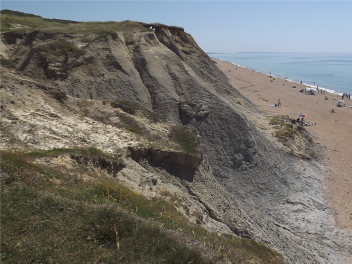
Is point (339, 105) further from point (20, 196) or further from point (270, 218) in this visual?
point (20, 196)

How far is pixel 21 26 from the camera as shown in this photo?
32562 mm

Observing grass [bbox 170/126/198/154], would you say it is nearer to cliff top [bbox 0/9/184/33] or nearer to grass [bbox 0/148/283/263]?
grass [bbox 0/148/283/263]

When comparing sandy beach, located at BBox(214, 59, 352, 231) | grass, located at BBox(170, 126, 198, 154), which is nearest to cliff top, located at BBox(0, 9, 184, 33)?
grass, located at BBox(170, 126, 198, 154)

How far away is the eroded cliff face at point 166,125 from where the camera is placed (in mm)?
14680

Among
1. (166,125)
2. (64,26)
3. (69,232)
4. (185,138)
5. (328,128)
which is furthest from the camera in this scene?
(328,128)

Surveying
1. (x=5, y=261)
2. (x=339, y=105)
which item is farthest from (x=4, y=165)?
(x=339, y=105)

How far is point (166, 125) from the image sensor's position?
19.2m

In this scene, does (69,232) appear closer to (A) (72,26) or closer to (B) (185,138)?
(B) (185,138)

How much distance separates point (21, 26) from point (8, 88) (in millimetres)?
20868

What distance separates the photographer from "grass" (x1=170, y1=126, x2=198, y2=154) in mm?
16828

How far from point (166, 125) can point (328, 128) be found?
31.5m

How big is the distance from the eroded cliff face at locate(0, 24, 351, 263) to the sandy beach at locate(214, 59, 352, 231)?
1.31m

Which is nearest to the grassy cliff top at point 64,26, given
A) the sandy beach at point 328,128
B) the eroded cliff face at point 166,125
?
the eroded cliff face at point 166,125

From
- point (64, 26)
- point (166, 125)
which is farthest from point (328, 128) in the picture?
point (64, 26)
